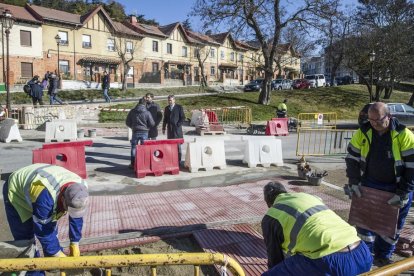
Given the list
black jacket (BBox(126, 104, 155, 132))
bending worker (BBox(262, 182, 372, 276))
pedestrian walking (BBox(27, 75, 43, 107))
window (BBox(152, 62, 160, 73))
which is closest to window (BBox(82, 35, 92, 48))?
window (BBox(152, 62, 160, 73))

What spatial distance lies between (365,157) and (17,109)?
1624cm

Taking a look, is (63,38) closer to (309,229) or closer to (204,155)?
(204,155)

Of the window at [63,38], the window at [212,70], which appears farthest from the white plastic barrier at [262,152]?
the window at [212,70]

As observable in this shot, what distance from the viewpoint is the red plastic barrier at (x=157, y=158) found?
29.3 ft

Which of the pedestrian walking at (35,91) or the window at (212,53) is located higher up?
the window at (212,53)

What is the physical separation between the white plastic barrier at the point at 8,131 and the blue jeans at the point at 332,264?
13027mm

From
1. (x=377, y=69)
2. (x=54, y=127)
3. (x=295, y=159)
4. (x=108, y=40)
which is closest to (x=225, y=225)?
(x=295, y=159)

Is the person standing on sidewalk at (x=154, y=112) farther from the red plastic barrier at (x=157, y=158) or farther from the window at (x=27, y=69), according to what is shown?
the window at (x=27, y=69)

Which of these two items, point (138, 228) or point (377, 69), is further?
point (377, 69)

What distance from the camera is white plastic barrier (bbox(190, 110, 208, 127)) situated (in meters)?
17.2

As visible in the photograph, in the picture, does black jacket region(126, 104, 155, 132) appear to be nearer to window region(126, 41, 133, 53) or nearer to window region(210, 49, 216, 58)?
window region(126, 41, 133, 53)

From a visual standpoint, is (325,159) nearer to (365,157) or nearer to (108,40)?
(365,157)

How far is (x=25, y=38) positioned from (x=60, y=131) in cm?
2742

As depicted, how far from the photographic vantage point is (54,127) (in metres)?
13.7
